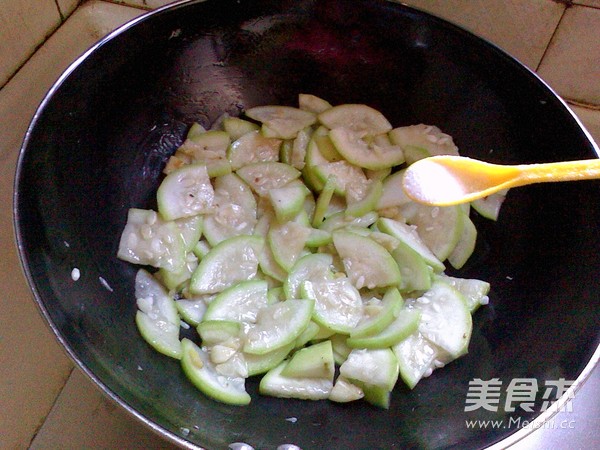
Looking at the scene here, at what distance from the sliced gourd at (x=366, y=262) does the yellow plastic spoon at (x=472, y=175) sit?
315 millimetres

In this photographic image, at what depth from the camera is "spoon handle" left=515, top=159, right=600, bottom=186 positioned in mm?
709

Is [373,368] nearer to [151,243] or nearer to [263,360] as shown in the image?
[263,360]

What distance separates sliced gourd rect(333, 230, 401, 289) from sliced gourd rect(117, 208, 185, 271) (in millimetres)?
318

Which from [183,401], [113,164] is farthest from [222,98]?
[183,401]

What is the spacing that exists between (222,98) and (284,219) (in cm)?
35

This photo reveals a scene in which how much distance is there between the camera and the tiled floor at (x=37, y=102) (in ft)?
3.17

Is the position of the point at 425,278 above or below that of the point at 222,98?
below

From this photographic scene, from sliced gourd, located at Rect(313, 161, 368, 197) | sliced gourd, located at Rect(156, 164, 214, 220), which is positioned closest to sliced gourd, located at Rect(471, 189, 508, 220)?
sliced gourd, located at Rect(313, 161, 368, 197)

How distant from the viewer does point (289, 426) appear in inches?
33.8

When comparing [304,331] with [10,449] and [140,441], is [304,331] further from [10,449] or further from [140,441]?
[10,449]

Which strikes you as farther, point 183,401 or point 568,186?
point 568,186

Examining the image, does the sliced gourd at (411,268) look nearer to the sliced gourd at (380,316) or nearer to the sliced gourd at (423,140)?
the sliced gourd at (380,316)

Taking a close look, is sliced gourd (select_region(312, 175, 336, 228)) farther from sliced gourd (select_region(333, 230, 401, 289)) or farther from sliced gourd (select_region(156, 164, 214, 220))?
sliced gourd (select_region(156, 164, 214, 220))

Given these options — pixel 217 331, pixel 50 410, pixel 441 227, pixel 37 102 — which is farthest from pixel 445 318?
pixel 37 102
